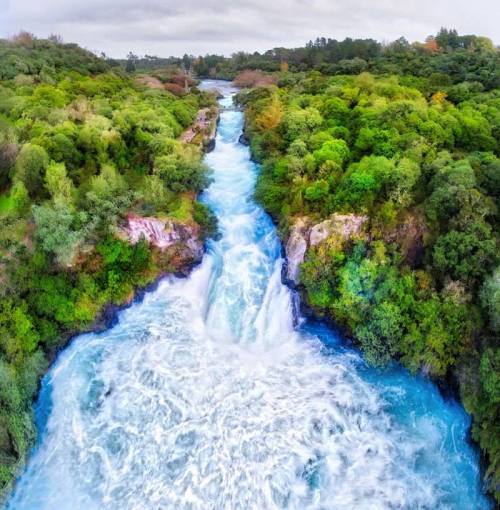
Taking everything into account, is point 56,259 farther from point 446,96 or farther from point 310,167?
point 446,96

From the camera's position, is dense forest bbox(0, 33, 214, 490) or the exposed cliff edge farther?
the exposed cliff edge

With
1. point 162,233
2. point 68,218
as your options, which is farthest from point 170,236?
point 68,218

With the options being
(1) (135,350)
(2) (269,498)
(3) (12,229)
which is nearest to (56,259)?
(3) (12,229)

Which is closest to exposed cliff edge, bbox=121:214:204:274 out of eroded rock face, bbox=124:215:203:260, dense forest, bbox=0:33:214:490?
eroded rock face, bbox=124:215:203:260

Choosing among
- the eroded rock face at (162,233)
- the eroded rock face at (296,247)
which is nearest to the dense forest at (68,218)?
the eroded rock face at (162,233)

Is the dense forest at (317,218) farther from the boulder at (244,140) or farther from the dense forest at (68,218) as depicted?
the boulder at (244,140)

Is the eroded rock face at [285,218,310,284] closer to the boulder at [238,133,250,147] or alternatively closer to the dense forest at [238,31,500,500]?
the dense forest at [238,31,500,500]

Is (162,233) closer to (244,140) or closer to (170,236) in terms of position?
(170,236)
